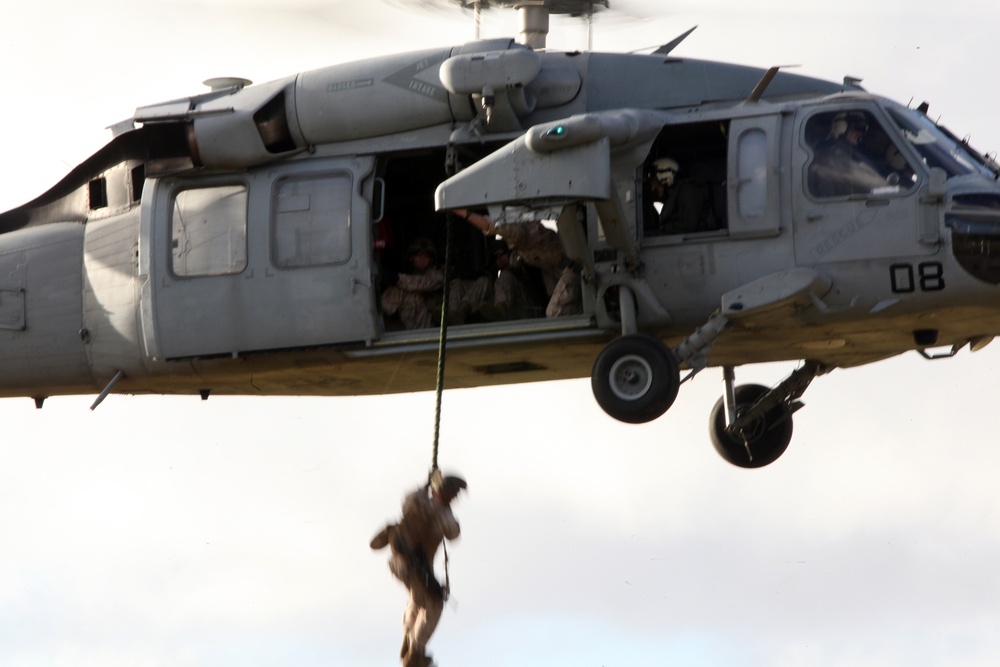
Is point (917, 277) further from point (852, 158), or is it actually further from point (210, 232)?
point (210, 232)

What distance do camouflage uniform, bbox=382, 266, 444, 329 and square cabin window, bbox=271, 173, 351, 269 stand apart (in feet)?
1.57

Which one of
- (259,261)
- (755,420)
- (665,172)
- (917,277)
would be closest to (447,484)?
(259,261)

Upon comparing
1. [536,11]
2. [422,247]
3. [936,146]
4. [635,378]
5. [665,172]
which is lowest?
[635,378]

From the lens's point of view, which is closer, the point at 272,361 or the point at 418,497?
the point at 418,497

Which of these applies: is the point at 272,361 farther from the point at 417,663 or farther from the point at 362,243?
the point at 417,663

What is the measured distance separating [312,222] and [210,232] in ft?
2.54

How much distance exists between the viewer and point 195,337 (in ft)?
48.5

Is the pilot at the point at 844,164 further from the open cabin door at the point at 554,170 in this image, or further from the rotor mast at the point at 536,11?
the rotor mast at the point at 536,11

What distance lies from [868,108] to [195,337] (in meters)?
4.88

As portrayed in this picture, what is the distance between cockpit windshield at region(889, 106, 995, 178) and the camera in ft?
45.5

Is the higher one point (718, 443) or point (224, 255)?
point (224, 255)

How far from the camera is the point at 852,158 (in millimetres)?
13859

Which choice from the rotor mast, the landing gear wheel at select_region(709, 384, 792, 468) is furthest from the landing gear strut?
the rotor mast

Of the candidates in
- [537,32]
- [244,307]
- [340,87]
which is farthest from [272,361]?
[537,32]
